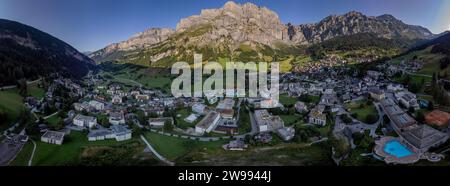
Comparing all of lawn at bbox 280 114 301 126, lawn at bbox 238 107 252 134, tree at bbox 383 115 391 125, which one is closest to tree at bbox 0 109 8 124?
lawn at bbox 238 107 252 134

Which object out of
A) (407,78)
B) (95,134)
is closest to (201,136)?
(95,134)

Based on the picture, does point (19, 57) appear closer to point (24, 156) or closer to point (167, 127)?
point (24, 156)

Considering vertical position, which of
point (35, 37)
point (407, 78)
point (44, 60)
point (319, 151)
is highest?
point (35, 37)

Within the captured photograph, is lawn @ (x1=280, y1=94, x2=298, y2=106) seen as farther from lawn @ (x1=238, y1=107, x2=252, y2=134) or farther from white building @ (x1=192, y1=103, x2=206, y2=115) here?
white building @ (x1=192, y1=103, x2=206, y2=115)

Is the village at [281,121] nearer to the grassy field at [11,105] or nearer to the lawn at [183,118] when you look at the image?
the lawn at [183,118]

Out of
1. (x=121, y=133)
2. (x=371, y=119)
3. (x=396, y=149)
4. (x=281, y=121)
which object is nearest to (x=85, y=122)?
(x=121, y=133)

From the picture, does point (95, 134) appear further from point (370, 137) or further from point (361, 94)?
point (361, 94)
